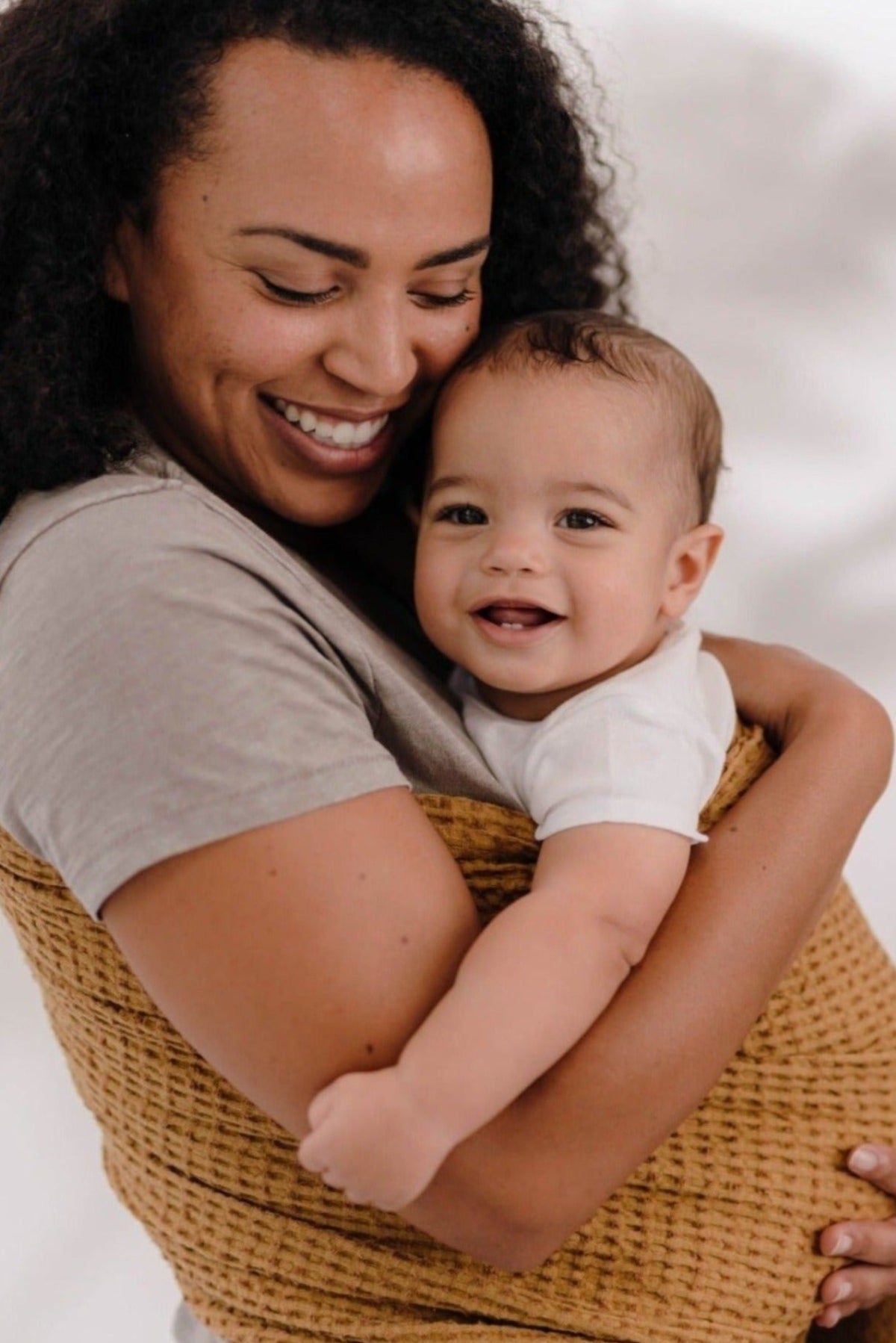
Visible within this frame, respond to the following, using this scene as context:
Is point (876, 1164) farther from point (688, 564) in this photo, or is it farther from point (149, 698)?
point (149, 698)

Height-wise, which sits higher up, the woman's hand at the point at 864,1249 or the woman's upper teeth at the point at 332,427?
the woman's upper teeth at the point at 332,427

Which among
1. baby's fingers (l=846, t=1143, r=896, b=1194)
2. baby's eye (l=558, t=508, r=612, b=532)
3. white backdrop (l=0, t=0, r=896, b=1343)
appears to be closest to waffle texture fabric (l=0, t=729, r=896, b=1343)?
baby's fingers (l=846, t=1143, r=896, b=1194)

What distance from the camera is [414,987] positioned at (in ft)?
3.33

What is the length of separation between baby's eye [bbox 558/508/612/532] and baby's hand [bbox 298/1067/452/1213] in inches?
19.9

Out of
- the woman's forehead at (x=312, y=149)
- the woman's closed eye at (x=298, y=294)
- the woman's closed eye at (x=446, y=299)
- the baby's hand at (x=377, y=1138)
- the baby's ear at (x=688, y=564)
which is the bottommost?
the baby's hand at (x=377, y=1138)

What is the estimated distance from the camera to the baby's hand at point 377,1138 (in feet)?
3.12

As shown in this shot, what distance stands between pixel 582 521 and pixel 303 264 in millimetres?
308

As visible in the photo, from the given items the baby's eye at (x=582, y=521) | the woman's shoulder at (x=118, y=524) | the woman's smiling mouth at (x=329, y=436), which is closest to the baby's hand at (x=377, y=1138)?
the woman's shoulder at (x=118, y=524)

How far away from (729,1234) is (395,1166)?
1.31 ft

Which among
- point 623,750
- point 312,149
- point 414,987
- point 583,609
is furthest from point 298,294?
point 414,987

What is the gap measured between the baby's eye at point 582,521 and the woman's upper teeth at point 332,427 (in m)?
0.22

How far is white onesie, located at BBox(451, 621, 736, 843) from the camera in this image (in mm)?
1149

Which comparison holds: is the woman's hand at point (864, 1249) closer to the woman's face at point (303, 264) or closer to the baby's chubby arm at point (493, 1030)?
the baby's chubby arm at point (493, 1030)

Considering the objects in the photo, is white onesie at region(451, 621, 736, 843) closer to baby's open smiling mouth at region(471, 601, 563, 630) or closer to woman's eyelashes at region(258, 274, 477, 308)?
baby's open smiling mouth at region(471, 601, 563, 630)
